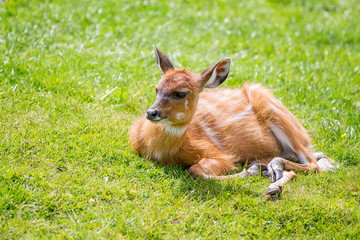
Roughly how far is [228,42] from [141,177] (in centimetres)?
472

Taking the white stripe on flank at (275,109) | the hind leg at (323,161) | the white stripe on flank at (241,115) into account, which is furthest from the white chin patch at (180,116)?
the hind leg at (323,161)

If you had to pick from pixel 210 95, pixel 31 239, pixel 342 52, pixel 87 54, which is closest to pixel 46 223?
pixel 31 239

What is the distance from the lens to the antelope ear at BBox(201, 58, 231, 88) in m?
5.75

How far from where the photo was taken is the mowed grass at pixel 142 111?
4641 mm

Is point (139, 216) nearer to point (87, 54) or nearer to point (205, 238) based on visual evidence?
point (205, 238)

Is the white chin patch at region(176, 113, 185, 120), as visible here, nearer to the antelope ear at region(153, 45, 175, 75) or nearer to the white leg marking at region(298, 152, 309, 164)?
the antelope ear at region(153, 45, 175, 75)

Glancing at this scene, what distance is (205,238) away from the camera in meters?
4.48

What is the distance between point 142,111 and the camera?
676 centimetres

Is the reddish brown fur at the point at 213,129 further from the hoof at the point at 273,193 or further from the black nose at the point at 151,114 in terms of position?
the hoof at the point at 273,193

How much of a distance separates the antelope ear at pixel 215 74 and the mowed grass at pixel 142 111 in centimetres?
107

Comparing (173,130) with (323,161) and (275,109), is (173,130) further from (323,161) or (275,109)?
(323,161)

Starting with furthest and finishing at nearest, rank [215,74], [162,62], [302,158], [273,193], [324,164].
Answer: [302,158] < [324,164] < [162,62] < [215,74] < [273,193]

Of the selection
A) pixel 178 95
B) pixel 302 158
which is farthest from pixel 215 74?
pixel 302 158

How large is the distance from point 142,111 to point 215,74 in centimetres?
141
